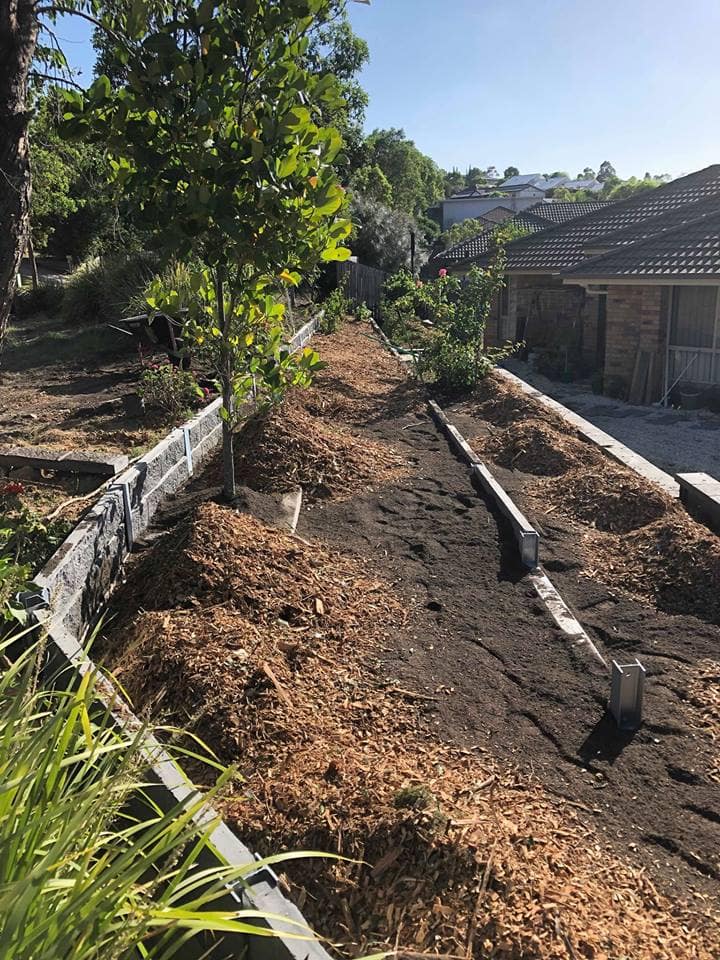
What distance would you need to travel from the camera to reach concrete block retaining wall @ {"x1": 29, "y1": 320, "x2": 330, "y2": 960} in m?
2.12

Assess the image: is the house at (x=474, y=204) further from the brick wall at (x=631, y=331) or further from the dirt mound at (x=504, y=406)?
the dirt mound at (x=504, y=406)

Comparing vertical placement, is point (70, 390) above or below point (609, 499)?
above

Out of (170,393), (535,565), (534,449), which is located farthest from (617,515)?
(170,393)

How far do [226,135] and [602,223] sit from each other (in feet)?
59.7

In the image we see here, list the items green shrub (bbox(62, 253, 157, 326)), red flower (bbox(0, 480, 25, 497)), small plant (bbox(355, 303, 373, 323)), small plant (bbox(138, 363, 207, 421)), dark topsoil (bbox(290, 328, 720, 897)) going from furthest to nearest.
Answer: small plant (bbox(355, 303, 373, 323))
green shrub (bbox(62, 253, 157, 326))
small plant (bbox(138, 363, 207, 421))
red flower (bbox(0, 480, 25, 497))
dark topsoil (bbox(290, 328, 720, 897))

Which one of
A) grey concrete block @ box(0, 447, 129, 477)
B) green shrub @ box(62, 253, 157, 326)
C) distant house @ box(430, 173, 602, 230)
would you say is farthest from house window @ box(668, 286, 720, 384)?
distant house @ box(430, 173, 602, 230)

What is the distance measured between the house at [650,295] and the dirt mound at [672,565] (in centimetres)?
930

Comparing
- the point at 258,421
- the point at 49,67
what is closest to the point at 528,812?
the point at 258,421

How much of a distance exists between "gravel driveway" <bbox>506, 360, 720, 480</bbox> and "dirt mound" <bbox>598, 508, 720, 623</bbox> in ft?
16.2

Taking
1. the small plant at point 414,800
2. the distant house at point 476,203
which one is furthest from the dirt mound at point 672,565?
the distant house at point 476,203

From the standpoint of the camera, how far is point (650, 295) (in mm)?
15070

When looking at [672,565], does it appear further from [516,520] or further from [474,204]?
[474,204]

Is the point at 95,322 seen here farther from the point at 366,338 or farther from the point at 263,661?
the point at 263,661

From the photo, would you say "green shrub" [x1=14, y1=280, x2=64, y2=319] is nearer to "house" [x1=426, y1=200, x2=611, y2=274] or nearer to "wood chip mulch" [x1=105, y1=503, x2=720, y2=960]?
"house" [x1=426, y1=200, x2=611, y2=274]
